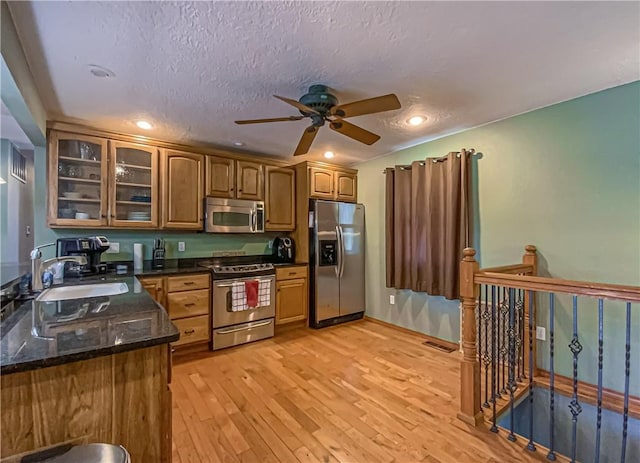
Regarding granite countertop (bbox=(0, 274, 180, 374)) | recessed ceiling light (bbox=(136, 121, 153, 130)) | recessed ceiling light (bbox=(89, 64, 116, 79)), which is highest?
recessed ceiling light (bbox=(89, 64, 116, 79))

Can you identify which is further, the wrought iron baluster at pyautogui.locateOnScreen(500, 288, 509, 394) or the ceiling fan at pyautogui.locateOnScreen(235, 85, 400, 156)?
the wrought iron baluster at pyautogui.locateOnScreen(500, 288, 509, 394)

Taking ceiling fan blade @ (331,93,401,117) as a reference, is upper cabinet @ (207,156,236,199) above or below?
below

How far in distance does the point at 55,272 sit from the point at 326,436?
2.60m

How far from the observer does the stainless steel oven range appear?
3.26 metres

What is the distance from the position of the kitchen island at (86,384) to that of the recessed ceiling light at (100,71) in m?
1.61

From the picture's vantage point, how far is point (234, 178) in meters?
3.74

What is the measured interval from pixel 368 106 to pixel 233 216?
2373mm

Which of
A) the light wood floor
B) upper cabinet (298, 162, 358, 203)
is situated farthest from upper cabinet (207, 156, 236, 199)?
the light wood floor

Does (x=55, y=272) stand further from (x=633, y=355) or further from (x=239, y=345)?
Answer: (x=633, y=355)

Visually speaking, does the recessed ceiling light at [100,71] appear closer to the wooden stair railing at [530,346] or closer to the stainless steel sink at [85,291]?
the stainless steel sink at [85,291]

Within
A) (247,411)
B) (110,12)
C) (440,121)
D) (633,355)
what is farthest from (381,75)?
(633,355)

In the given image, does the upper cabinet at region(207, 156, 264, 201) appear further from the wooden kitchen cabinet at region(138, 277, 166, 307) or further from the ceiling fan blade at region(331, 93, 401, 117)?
the ceiling fan blade at region(331, 93, 401, 117)

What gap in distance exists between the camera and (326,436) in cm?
188

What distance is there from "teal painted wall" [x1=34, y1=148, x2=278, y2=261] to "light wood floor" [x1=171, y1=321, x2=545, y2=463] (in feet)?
4.36
